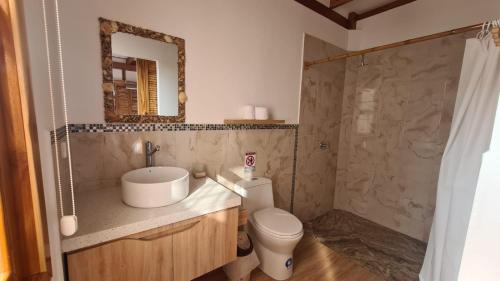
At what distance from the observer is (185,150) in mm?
→ 1694

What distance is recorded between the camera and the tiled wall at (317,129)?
2.46 meters

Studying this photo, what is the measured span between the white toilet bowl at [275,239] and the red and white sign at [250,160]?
0.41 m

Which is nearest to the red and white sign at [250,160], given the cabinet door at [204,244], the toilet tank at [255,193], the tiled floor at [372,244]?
the toilet tank at [255,193]

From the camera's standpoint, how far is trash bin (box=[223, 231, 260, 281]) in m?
1.61

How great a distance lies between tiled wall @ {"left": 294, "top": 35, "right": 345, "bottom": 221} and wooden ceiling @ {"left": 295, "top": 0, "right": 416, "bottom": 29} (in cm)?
34

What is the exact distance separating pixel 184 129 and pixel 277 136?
99 cm

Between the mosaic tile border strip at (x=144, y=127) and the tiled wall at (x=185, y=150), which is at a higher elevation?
the mosaic tile border strip at (x=144, y=127)

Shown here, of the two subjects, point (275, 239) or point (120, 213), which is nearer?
point (120, 213)

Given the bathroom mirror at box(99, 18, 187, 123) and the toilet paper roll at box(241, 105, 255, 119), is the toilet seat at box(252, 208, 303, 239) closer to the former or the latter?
the toilet paper roll at box(241, 105, 255, 119)

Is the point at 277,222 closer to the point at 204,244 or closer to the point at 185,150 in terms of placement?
the point at 204,244

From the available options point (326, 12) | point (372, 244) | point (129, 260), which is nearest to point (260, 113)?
point (129, 260)

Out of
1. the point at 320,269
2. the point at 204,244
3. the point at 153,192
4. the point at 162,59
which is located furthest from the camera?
the point at 320,269

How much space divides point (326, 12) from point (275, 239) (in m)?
2.48

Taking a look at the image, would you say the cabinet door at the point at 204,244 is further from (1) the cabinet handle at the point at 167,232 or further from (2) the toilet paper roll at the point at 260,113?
Result: (2) the toilet paper roll at the point at 260,113
